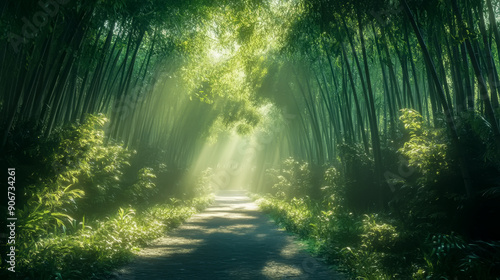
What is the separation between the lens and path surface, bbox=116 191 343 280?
457 cm

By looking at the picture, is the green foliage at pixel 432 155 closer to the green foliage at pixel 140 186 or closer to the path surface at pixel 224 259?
the path surface at pixel 224 259

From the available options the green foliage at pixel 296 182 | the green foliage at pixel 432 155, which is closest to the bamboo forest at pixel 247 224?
the green foliage at pixel 432 155

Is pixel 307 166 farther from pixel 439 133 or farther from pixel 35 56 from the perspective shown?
pixel 35 56

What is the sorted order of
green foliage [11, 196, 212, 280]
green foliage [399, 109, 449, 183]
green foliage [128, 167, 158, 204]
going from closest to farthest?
1. green foliage [11, 196, 212, 280]
2. green foliage [399, 109, 449, 183]
3. green foliage [128, 167, 158, 204]

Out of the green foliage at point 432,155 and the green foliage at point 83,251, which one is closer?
the green foliage at point 83,251

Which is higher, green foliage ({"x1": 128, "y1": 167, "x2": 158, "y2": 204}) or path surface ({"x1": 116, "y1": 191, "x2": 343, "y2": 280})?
green foliage ({"x1": 128, "y1": 167, "x2": 158, "y2": 204})

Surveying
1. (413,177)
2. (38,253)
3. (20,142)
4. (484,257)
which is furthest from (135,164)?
(484,257)

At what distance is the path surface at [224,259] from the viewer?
4.57 metres

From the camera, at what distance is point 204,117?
1744cm

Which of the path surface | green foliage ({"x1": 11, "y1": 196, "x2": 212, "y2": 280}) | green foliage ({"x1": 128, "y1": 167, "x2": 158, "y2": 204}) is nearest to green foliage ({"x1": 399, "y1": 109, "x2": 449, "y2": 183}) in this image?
the path surface

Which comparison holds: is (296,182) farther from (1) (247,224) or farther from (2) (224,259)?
(2) (224,259)

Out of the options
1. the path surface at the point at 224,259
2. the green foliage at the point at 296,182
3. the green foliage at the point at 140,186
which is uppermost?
the green foliage at the point at 296,182

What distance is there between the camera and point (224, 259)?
5531mm

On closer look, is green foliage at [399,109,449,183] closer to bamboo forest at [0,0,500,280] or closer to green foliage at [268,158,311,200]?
bamboo forest at [0,0,500,280]
